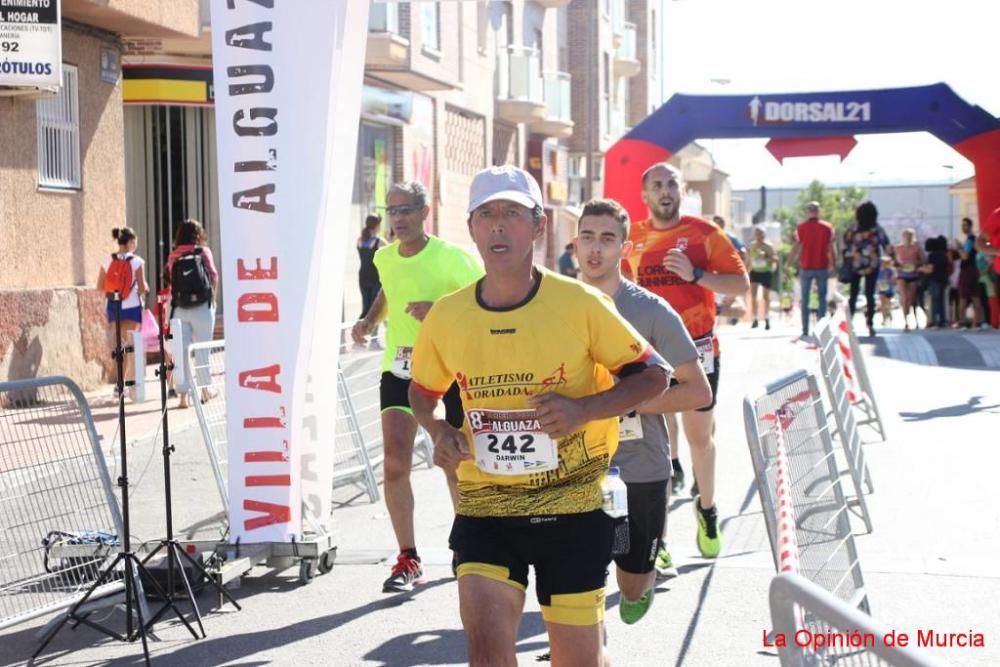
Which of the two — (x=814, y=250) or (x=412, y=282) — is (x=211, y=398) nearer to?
(x=412, y=282)

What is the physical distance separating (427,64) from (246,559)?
27571mm

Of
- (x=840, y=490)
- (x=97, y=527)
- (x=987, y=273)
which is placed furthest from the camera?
(x=987, y=273)

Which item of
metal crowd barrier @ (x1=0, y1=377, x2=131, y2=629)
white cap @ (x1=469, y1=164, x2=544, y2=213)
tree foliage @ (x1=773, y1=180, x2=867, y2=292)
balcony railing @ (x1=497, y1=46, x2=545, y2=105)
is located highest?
balcony railing @ (x1=497, y1=46, x2=545, y2=105)

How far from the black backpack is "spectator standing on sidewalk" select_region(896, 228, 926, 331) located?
48.1 feet

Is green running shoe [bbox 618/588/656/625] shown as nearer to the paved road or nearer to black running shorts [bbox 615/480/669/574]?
black running shorts [bbox 615/480/669/574]

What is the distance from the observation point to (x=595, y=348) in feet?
15.5

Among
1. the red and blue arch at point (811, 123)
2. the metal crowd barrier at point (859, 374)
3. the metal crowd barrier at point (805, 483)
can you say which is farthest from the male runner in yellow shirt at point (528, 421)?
the red and blue arch at point (811, 123)

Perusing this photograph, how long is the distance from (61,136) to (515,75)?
26.0m

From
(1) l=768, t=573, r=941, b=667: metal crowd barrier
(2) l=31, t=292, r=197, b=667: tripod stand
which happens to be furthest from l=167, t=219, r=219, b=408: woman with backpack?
(1) l=768, t=573, r=941, b=667: metal crowd barrier

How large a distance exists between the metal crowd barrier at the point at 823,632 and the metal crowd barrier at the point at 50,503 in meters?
4.53

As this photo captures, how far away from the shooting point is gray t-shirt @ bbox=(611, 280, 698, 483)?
605cm

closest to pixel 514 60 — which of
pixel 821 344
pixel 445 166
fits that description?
pixel 445 166

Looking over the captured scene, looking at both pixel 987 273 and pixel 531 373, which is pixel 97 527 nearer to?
pixel 531 373

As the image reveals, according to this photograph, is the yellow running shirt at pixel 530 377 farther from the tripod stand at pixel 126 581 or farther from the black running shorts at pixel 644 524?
the tripod stand at pixel 126 581
